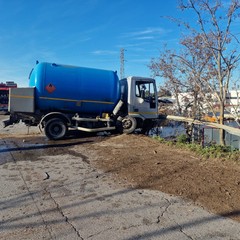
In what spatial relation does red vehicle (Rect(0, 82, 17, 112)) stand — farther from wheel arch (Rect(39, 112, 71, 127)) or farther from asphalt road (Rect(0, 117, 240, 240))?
asphalt road (Rect(0, 117, 240, 240))

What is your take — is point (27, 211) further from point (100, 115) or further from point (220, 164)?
point (100, 115)

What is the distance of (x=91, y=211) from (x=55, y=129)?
30.0 ft

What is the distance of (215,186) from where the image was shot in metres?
5.50

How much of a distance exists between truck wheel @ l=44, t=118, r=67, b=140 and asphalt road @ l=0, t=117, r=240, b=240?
6043 mm

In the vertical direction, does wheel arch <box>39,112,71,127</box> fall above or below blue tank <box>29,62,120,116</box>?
below

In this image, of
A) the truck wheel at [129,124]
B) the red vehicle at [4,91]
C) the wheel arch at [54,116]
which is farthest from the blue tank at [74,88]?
the red vehicle at [4,91]

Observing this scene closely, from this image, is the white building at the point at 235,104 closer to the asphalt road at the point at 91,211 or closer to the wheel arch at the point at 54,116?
the asphalt road at the point at 91,211

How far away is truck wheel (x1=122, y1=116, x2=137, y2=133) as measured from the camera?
13.7 m

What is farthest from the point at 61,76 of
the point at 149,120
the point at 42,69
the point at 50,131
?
the point at 149,120

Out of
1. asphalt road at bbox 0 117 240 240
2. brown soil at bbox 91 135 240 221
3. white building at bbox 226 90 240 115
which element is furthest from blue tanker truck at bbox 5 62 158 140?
asphalt road at bbox 0 117 240 240

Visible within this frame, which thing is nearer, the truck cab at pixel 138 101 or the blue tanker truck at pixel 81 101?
the blue tanker truck at pixel 81 101

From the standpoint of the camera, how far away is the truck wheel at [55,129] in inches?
515

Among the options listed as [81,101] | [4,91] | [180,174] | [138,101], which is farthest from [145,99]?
[4,91]

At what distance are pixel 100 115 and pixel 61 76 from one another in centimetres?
267
